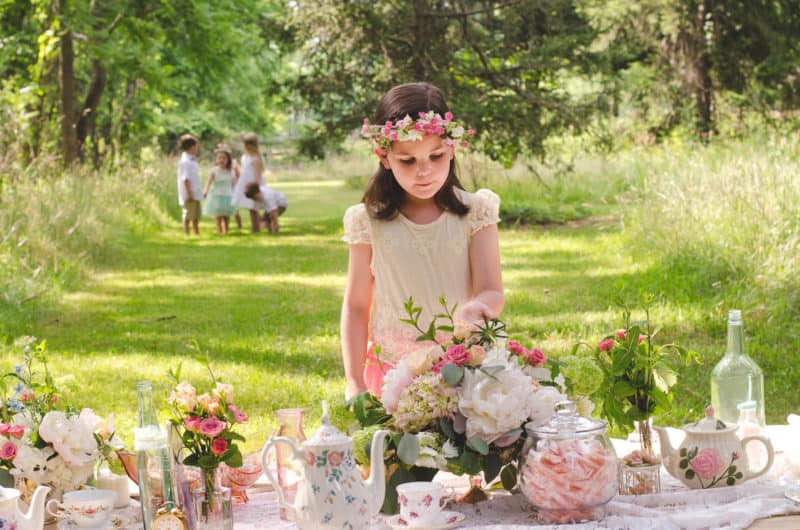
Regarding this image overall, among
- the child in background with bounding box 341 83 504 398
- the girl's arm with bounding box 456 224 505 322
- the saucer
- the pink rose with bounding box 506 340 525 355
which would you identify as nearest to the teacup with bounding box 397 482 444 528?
the saucer

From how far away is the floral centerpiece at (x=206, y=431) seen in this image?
2623mm

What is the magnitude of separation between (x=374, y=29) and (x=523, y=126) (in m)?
2.23

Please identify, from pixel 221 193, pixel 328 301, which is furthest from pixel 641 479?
pixel 221 193

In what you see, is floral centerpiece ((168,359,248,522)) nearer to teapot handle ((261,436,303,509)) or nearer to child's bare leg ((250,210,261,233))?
teapot handle ((261,436,303,509))

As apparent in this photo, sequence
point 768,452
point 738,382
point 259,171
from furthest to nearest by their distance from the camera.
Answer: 1. point 259,171
2. point 738,382
3. point 768,452

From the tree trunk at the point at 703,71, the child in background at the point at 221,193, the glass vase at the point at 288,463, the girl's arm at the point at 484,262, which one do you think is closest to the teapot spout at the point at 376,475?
the glass vase at the point at 288,463

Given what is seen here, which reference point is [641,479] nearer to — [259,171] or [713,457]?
[713,457]

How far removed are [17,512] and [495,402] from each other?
106 cm

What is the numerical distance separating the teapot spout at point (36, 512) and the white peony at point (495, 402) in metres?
0.94

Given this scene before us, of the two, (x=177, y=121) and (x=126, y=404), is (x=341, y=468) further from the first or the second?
(x=177, y=121)

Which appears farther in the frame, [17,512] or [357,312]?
[357,312]

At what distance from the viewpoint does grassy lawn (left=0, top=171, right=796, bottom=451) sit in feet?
20.7

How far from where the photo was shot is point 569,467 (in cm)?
249

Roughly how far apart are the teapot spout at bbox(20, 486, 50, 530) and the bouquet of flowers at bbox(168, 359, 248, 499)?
12.7 inches
